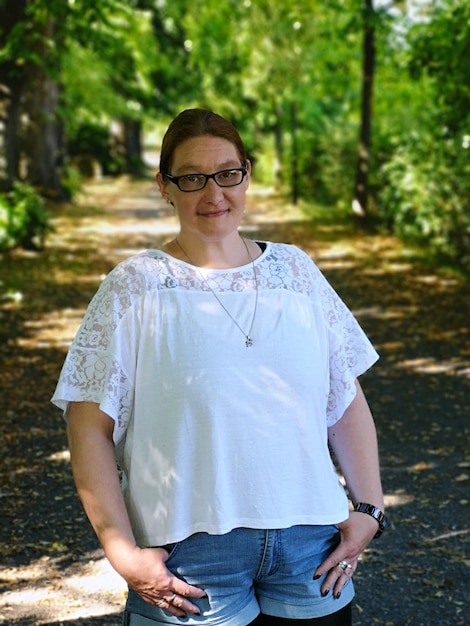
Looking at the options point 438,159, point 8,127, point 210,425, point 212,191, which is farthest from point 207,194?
point 8,127

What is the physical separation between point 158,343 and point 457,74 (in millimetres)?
9226

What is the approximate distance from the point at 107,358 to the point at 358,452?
70 cm

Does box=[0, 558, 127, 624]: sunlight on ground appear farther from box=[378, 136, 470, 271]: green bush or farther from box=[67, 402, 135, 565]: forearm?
box=[378, 136, 470, 271]: green bush

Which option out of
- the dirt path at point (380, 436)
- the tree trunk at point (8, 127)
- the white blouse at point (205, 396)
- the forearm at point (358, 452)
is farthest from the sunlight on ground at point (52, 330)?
the white blouse at point (205, 396)

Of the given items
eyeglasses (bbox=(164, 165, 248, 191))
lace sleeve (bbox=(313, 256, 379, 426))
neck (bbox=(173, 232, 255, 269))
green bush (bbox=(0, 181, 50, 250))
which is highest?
eyeglasses (bbox=(164, 165, 248, 191))

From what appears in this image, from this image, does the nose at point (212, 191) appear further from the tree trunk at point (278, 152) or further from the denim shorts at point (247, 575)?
the tree trunk at point (278, 152)

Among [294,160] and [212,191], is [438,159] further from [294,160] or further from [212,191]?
[212,191]

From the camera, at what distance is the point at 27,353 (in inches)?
364

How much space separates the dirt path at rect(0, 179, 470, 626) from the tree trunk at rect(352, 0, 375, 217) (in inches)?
85.6

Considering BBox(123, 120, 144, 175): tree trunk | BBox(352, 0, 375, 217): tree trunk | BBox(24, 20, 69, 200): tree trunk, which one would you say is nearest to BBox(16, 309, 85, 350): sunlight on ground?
BBox(24, 20, 69, 200): tree trunk

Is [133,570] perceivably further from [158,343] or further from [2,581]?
[2,581]

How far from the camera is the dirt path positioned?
14.4 feet

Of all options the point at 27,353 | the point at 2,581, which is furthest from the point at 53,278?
the point at 2,581

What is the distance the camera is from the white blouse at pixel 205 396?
2078 millimetres
